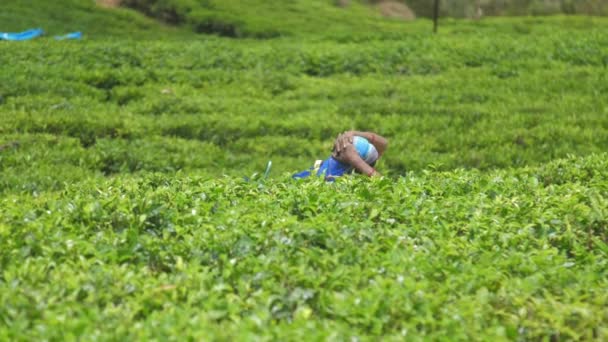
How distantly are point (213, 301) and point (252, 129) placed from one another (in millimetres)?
8750

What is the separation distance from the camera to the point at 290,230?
488 centimetres

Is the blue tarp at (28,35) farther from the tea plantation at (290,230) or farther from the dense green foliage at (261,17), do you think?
the tea plantation at (290,230)

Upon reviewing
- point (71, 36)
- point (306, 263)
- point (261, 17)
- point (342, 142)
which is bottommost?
point (261, 17)

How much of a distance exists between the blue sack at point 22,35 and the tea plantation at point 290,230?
16.6ft

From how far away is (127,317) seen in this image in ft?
12.4

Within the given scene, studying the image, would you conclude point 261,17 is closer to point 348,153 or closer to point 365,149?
point 365,149

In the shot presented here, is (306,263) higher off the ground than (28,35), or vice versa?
(306,263)

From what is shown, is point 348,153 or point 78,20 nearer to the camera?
point 348,153

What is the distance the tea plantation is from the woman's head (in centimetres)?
56

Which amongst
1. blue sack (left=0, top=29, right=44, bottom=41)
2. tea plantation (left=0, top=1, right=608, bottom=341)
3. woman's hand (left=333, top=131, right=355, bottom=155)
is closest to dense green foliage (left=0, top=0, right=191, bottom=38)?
blue sack (left=0, top=29, right=44, bottom=41)

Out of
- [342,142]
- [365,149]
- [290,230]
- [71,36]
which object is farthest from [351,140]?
[71,36]

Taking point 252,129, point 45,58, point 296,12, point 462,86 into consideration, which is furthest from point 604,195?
point 296,12

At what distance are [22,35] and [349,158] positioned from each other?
12.7 meters

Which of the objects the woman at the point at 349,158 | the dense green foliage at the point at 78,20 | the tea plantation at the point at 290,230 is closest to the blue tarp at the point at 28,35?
the dense green foliage at the point at 78,20
